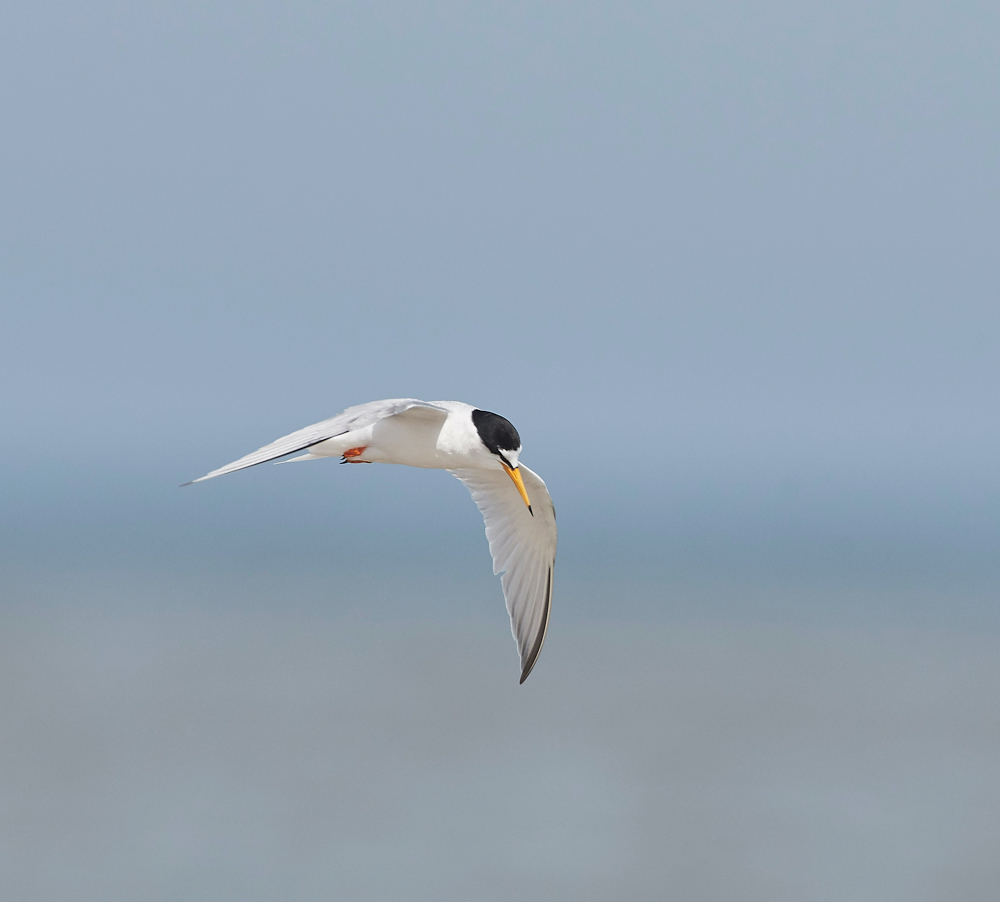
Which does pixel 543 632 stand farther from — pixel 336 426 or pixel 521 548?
pixel 336 426

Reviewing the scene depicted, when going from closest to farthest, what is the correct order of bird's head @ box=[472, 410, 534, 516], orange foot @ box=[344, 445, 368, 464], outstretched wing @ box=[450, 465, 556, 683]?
1. bird's head @ box=[472, 410, 534, 516]
2. orange foot @ box=[344, 445, 368, 464]
3. outstretched wing @ box=[450, 465, 556, 683]

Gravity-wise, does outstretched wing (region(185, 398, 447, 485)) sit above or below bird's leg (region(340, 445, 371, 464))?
above

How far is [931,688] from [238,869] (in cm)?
10512

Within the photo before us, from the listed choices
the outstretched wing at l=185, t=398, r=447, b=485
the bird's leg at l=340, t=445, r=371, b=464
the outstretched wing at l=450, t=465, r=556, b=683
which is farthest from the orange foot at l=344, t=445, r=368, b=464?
the outstretched wing at l=450, t=465, r=556, b=683

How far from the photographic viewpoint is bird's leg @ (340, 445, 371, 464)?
7402mm

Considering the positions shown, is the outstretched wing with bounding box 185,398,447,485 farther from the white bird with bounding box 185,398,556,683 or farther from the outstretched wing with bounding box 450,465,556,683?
the outstretched wing with bounding box 450,465,556,683

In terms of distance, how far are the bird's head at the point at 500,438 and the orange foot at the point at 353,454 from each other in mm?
921

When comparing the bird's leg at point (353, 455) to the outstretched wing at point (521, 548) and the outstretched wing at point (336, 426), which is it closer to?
the outstretched wing at point (336, 426)

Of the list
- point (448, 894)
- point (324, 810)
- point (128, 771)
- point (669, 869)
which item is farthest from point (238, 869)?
point (669, 869)

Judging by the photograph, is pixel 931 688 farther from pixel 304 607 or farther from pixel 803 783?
pixel 304 607

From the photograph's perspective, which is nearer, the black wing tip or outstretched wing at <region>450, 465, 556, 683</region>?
the black wing tip

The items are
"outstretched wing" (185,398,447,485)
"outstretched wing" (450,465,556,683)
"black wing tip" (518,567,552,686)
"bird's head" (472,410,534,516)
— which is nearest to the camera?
"outstretched wing" (185,398,447,485)

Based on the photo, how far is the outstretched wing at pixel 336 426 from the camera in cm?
596

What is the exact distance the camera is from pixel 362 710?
150 m
